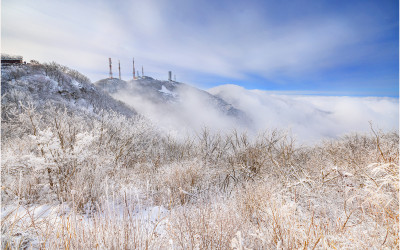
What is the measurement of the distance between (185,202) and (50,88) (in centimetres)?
3248

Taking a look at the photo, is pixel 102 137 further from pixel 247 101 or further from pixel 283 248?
pixel 247 101

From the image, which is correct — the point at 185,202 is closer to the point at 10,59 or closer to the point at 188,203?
the point at 188,203

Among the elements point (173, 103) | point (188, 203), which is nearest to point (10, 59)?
point (188, 203)

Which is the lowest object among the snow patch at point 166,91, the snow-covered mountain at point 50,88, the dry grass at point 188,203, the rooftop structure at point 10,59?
the dry grass at point 188,203

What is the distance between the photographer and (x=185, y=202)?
15.1 feet

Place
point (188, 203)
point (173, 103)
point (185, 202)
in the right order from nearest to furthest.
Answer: point (185, 202) → point (188, 203) → point (173, 103)

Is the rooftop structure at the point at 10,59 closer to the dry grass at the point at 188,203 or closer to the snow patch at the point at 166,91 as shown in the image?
the dry grass at the point at 188,203

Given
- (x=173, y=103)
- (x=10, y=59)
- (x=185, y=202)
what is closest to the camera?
(x=185, y=202)

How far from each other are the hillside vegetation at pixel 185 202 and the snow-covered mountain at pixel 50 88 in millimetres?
17846

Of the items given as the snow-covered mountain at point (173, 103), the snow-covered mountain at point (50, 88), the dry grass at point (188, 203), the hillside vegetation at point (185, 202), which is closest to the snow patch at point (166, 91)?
the snow-covered mountain at point (173, 103)

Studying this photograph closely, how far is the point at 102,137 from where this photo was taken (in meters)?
10.2

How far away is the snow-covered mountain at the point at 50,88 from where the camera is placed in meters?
21.7

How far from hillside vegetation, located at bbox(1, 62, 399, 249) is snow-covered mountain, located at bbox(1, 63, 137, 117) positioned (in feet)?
58.6

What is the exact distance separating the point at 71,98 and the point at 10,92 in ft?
24.3
